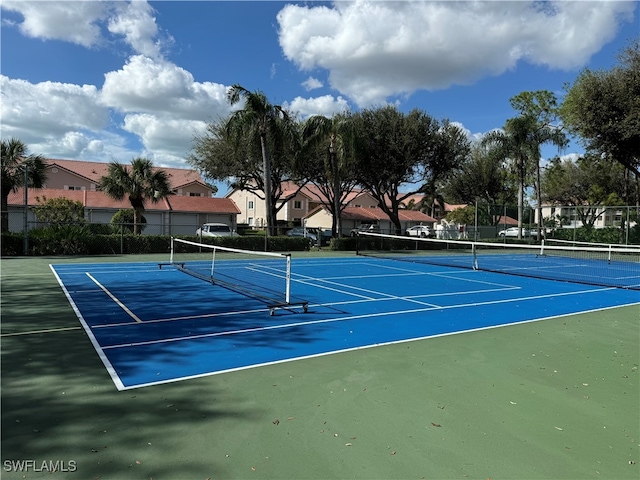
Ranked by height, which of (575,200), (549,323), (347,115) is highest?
(347,115)

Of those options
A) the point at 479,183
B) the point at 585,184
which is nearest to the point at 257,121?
the point at 479,183

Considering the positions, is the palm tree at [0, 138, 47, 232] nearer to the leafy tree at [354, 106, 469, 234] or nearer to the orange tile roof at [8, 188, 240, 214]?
the orange tile roof at [8, 188, 240, 214]

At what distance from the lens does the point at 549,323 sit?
28.5ft

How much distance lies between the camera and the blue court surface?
610 cm

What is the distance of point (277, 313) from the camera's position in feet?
29.3

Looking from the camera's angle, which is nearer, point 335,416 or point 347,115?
point 335,416

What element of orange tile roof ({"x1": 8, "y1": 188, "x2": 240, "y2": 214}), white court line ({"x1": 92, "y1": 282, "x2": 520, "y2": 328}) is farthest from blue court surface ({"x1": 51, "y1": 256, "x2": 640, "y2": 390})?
orange tile roof ({"x1": 8, "y1": 188, "x2": 240, "y2": 214})

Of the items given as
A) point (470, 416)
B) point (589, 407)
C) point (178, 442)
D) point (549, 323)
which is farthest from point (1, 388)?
point (549, 323)

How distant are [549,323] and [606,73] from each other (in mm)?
28487

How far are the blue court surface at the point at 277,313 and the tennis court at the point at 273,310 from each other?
2cm

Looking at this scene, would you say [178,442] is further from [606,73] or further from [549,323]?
[606,73]

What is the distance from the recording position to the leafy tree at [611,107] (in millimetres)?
28188

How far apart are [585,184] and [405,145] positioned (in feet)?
144

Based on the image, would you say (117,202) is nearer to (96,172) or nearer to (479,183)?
(96,172)
